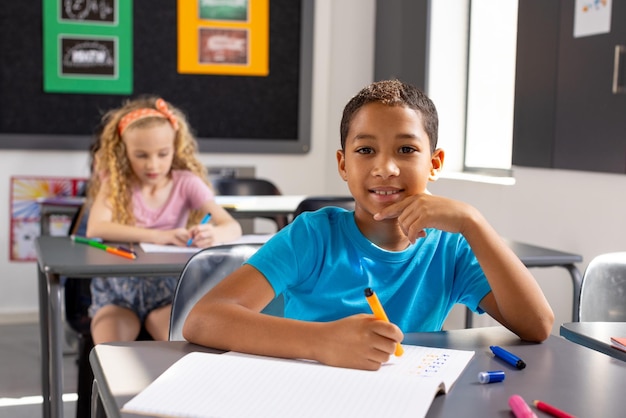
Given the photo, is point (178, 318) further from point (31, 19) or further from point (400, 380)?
point (31, 19)

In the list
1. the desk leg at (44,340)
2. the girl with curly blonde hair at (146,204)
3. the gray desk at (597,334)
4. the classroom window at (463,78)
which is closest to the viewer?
the gray desk at (597,334)

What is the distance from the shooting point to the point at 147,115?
9.09 feet

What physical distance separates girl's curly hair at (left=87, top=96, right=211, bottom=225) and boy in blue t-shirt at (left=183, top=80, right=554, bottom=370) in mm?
1355

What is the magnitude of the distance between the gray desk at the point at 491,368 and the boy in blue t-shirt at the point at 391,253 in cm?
7

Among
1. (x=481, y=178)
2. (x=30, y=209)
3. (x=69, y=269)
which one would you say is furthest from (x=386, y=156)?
(x=30, y=209)

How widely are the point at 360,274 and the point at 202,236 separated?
114 centimetres

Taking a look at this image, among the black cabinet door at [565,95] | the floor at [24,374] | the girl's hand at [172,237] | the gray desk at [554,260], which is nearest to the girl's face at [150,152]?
the girl's hand at [172,237]

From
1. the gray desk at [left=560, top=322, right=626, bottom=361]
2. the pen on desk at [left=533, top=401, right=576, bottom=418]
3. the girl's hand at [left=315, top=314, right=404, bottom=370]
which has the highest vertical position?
the girl's hand at [left=315, top=314, right=404, bottom=370]

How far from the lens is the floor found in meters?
2.83

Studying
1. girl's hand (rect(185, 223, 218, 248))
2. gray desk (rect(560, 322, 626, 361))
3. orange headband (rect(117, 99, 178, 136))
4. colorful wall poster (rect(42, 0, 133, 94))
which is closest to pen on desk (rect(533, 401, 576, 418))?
gray desk (rect(560, 322, 626, 361))

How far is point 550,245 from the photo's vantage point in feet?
9.13

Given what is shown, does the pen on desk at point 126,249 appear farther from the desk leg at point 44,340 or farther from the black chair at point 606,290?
the black chair at point 606,290

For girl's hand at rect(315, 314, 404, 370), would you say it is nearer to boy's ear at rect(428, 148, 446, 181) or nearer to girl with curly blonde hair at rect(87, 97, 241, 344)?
boy's ear at rect(428, 148, 446, 181)

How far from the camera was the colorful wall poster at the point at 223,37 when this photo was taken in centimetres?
446
